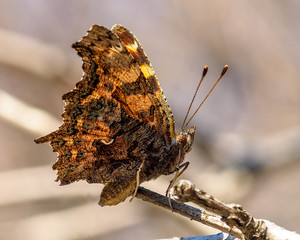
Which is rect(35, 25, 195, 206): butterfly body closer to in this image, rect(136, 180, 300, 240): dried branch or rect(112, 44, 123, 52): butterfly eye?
rect(112, 44, 123, 52): butterfly eye

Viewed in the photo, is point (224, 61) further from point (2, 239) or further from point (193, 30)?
point (2, 239)

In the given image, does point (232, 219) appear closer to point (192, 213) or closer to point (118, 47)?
point (192, 213)

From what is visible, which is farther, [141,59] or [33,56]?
[33,56]

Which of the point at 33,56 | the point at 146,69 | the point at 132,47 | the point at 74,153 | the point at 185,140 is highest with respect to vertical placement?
the point at 33,56

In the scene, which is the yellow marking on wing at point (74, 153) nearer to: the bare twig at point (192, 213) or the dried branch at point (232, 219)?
the bare twig at point (192, 213)

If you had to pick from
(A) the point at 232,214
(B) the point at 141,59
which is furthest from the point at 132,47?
(A) the point at 232,214

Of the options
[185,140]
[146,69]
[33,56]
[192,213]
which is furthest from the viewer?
[33,56]

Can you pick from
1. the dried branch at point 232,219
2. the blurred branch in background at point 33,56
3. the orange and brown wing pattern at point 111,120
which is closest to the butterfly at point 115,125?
the orange and brown wing pattern at point 111,120

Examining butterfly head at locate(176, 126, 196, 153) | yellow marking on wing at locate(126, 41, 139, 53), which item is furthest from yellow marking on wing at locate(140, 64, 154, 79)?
butterfly head at locate(176, 126, 196, 153)
